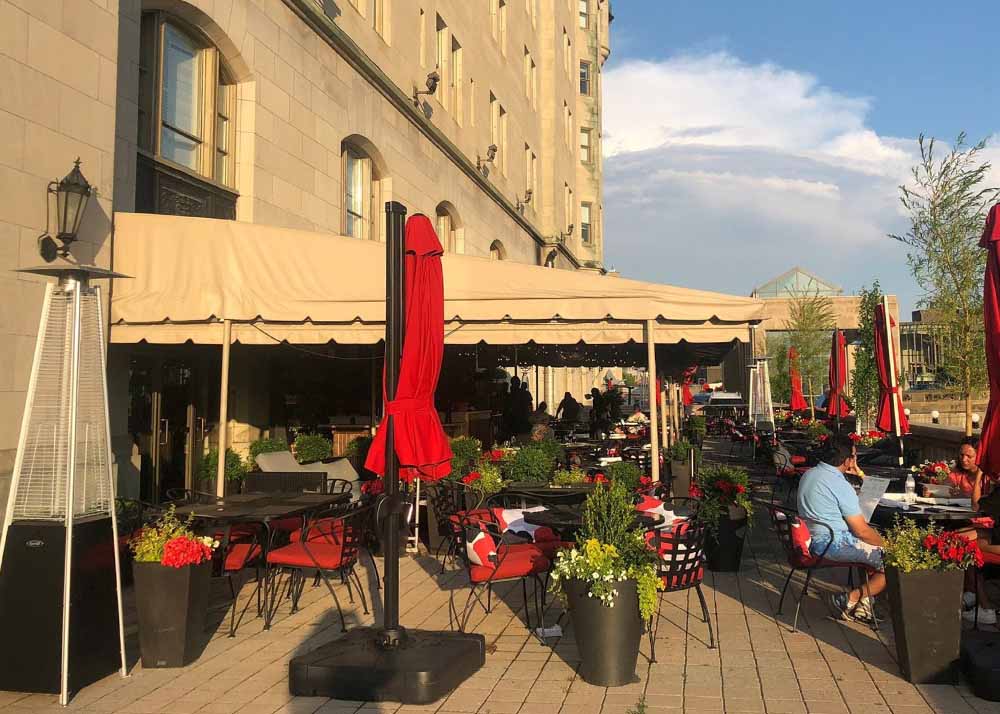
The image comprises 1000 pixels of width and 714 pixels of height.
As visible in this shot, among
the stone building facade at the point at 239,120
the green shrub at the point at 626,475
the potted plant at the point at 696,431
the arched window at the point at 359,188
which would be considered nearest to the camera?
the stone building facade at the point at 239,120

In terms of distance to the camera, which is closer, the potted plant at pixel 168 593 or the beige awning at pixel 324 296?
the potted plant at pixel 168 593

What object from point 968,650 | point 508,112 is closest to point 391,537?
point 968,650

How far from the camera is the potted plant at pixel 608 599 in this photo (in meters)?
5.44

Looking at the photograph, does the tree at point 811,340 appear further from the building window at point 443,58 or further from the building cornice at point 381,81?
the building window at point 443,58

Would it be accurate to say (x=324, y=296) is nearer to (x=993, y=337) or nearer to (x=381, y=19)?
(x=993, y=337)

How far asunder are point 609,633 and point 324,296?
538cm

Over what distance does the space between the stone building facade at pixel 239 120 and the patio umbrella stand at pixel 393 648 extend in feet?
14.4

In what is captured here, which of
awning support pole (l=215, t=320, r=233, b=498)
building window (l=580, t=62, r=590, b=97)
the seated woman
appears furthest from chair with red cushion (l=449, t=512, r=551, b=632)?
building window (l=580, t=62, r=590, b=97)

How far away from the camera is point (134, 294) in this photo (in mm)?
9656

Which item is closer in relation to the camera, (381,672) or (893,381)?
(381,672)

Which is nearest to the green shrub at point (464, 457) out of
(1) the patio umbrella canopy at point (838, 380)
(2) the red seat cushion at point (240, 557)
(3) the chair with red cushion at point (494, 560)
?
(2) the red seat cushion at point (240, 557)

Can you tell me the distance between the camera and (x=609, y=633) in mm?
5488

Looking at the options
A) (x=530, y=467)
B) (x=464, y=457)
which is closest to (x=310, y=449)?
(x=464, y=457)

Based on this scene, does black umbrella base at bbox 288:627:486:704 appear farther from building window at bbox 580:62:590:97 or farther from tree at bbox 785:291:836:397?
building window at bbox 580:62:590:97
